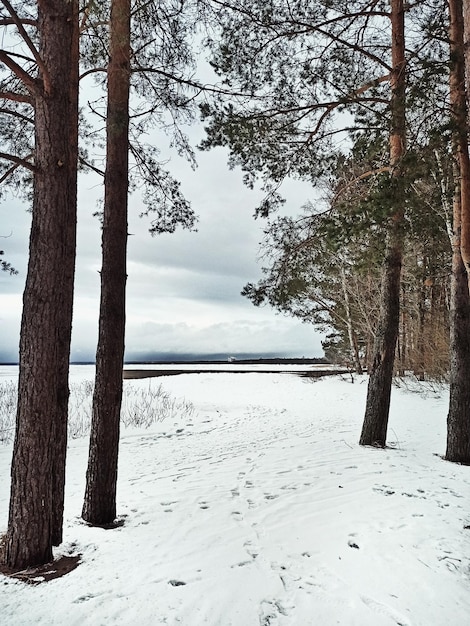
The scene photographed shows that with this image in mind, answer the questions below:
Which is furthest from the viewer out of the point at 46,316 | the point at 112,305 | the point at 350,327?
the point at 350,327

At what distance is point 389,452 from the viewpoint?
6352 millimetres

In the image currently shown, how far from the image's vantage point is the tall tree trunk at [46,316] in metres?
3.05

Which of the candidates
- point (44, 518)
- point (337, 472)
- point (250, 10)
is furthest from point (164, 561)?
point (250, 10)

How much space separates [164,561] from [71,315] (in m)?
2.03

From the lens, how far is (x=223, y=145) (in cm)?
589

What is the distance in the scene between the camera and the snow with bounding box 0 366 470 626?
240 cm

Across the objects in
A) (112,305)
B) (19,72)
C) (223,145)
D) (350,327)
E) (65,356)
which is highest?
(223,145)

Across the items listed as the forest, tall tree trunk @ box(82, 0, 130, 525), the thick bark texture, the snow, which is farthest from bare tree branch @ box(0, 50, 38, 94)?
the thick bark texture

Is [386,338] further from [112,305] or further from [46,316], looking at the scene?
[46,316]

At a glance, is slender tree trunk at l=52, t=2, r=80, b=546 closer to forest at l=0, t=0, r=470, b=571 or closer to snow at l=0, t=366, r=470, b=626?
forest at l=0, t=0, r=470, b=571

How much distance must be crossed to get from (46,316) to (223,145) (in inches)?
152

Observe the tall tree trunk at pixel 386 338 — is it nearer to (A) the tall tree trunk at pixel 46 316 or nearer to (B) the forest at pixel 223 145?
(B) the forest at pixel 223 145

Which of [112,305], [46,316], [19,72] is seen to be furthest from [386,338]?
[19,72]

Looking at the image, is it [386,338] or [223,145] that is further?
[386,338]
